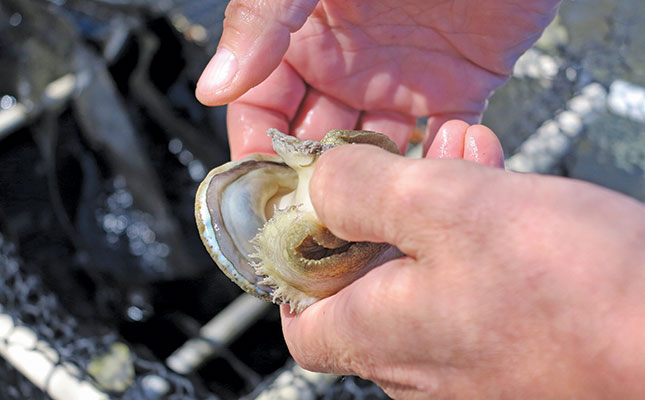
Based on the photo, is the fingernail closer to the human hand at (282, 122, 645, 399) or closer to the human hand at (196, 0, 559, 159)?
the human hand at (196, 0, 559, 159)

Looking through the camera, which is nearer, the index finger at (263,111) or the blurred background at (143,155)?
the index finger at (263,111)

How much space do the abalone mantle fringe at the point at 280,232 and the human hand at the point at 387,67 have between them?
10.8 inches

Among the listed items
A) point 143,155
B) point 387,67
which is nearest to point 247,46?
point 387,67

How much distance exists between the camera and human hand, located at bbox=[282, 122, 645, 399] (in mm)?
771

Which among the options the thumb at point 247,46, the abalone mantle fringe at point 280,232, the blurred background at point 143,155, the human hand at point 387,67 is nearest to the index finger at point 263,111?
the human hand at point 387,67

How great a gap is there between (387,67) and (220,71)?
0.71 meters

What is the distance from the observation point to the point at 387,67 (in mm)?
1860

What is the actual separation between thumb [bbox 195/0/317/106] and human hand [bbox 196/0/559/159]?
0.27 m

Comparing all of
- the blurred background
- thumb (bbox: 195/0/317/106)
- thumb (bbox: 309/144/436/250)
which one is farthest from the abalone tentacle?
the blurred background

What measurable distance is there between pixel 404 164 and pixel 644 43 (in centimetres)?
360

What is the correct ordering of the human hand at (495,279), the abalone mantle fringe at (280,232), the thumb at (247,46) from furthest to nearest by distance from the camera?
1. the thumb at (247,46)
2. the abalone mantle fringe at (280,232)
3. the human hand at (495,279)

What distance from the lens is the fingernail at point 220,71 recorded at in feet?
4.47

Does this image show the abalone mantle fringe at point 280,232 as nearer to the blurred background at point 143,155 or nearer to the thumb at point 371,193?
the thumb at point 371,193

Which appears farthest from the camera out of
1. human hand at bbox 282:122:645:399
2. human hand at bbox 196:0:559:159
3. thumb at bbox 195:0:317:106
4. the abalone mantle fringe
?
human hand at bbox 196:0:559:159
